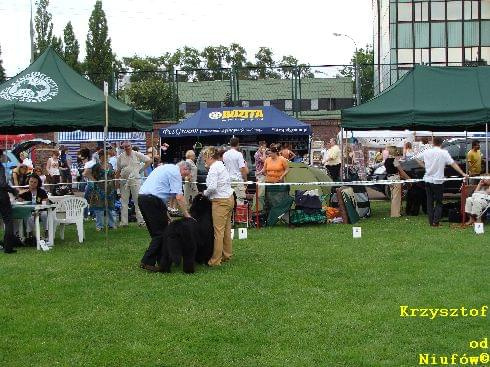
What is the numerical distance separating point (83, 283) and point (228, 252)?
8.20ft

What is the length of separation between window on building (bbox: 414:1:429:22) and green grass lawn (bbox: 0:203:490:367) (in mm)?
33622

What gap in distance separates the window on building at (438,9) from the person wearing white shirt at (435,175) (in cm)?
3091

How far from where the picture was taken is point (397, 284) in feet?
31.2

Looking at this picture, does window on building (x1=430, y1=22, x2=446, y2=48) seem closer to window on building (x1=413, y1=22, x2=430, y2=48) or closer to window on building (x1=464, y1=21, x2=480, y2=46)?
window on building (x1=413, y1=22, x2=430, y2=48)

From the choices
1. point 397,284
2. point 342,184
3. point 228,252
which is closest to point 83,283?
point 228,252

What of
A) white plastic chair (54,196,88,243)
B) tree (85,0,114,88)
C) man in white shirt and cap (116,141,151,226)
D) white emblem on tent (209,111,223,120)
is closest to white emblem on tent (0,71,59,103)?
white plastic chair (54,196,88,243)

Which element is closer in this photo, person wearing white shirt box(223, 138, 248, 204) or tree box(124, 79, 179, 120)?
person wearing white shirt box(223, 138, 248, 204)

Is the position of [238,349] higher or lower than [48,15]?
lower

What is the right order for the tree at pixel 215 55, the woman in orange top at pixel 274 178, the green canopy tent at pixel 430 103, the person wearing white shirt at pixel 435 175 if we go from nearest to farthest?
the person wearing white shirt at pixel 435 175, the green canopy tent at pixel 430 103, the woman in orange top at pixel 274 178, the tree at pixel 215 55

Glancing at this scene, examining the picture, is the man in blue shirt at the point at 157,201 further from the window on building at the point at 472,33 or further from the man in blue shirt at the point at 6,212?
the window on building at the point at 472,33

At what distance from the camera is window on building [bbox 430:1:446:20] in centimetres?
4453

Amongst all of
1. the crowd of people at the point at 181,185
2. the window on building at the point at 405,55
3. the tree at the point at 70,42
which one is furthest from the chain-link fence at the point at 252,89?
the tree at the point at 70,42

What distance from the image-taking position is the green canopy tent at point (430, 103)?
1652 centimetres

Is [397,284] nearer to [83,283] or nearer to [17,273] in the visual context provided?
[83,283]
